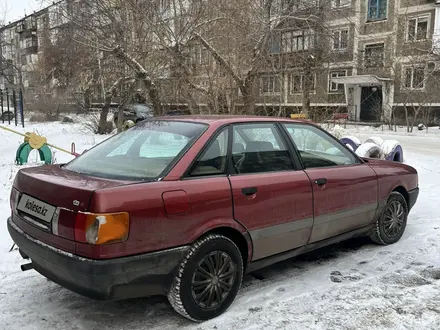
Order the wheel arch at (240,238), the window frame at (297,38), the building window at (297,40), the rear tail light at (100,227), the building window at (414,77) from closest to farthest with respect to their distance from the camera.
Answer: the rear tail light at (100,227), the wheel arch at (240,238), the window frame at (297,38), the building window at (297,40), the building window at (414,77)

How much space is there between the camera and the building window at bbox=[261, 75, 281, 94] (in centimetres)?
1216

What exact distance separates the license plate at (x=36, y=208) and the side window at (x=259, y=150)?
1.47 m

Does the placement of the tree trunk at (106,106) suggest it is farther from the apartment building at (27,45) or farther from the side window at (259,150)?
the side window at (259,150)

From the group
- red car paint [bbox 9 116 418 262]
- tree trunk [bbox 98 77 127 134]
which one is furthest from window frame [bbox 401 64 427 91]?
red car paint [bbox 9 116 418 262]

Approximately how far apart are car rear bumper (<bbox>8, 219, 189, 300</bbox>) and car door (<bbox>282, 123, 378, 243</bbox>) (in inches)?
63.2

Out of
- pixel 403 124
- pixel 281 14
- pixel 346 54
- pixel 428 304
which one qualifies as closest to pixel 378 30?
pixel 346 54

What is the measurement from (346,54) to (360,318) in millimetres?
30238

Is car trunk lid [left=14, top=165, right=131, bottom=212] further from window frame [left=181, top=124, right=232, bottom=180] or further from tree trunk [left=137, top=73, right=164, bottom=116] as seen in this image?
tree trunk [left=137, top=73, right=164, bottom=116]

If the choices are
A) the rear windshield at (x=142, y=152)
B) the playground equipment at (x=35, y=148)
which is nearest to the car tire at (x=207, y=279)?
the rear windshield at (x=142, y=152)

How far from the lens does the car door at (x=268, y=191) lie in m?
3.52

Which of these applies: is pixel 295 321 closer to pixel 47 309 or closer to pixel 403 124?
pixel 47 309

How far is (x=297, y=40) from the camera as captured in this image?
14922 millimetres

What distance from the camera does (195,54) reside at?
12.1m

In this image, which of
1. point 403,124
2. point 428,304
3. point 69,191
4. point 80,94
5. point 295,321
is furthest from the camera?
point 403,124
